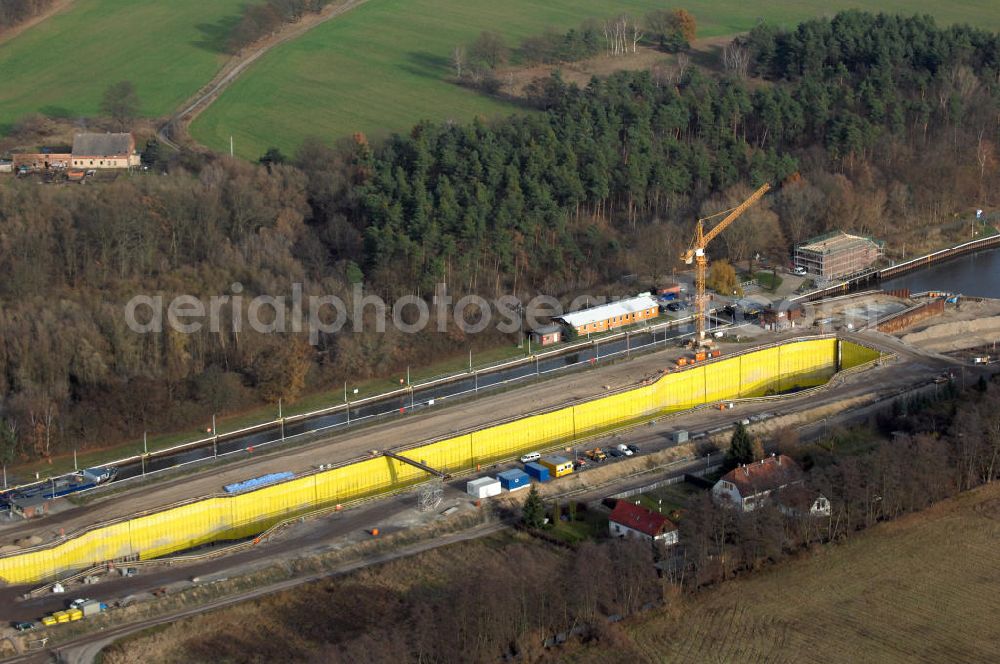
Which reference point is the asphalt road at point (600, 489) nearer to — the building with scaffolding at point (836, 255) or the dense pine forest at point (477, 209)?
the building with scaffolding at point (836, 255)

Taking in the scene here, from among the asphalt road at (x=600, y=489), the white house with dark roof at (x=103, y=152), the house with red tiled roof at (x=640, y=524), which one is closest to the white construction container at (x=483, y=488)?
the asphalt road at (x=600, y=489)

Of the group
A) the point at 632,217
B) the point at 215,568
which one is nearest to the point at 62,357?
the point at 215,568

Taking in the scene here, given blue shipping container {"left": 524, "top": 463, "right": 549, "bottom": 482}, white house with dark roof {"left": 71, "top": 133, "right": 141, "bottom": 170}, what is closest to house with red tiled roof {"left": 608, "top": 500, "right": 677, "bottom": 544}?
blue shipping container {"left": 524, "top": 463, "right": 549, "bottom": 482}

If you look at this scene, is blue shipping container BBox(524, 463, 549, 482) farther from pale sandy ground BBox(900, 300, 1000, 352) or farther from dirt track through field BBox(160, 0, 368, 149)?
dirt track through field BBox(160, 0, 368, 149)

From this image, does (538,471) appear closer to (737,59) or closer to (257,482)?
(257,482)

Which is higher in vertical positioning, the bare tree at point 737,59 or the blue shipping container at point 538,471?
the bare tree at point 737,59

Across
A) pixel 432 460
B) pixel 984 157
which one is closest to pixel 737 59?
pixel 984 157
